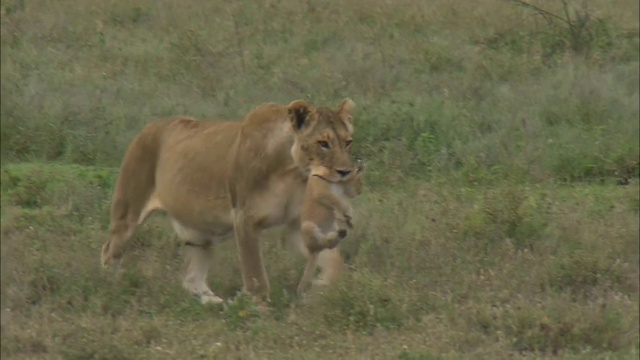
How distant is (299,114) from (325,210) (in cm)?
55

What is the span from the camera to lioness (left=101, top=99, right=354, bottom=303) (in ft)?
23.4

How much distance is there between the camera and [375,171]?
995 centimetres

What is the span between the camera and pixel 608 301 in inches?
271

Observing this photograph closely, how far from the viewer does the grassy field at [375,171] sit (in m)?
6.55

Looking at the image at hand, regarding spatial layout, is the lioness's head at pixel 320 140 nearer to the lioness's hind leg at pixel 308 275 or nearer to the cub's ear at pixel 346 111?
the cub's ear at pixel 346 111

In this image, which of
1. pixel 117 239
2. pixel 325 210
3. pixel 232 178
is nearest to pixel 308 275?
pixel 325 210

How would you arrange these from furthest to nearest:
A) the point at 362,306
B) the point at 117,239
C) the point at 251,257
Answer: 1. the point at 117,239
2. the point at 251,257
3. the point at 362,306

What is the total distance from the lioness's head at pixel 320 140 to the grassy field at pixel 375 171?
0.59 m

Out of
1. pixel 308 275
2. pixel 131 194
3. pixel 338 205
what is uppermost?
pixel 338 205

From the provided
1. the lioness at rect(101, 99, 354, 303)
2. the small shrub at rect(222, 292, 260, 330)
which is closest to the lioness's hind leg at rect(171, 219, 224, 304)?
the lioness at rect(101, 99, 354, 303)

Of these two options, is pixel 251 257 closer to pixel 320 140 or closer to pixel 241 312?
pixel 241 312

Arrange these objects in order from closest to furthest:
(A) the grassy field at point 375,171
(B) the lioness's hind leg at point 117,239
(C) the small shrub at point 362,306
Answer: (A) the grassy field at point 375,171 → (C) the small shrub at point 362,306 → (B) the lioness's hind leg at point 117,239

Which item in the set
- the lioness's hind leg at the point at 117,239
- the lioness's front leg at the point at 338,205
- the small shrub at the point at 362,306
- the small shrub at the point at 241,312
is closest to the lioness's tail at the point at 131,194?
the lioness's hind leg at the point at 117,239

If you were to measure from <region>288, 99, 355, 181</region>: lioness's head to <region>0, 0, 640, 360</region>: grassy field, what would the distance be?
59 cm
